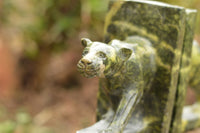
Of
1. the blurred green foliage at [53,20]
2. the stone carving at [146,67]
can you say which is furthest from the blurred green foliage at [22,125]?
the stone carving at [146,67]

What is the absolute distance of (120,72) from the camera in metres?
0.66

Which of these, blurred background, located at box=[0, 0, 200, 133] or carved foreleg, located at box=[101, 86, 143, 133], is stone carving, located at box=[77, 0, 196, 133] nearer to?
carved foreleg, located at box=[101, 86, 143, 133]

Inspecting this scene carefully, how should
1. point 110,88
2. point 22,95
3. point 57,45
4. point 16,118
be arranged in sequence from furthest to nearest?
1. point 22,95
2. point 57,45
3. point 16,118
4. point 110,88

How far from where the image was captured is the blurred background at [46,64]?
5.82ft

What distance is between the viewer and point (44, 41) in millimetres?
1972

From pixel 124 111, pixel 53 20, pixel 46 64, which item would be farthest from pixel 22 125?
pixel 124 111

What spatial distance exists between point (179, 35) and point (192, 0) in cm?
91

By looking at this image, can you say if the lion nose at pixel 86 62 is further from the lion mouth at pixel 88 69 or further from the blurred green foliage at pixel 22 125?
the blurred green foliage at pixel 22 125

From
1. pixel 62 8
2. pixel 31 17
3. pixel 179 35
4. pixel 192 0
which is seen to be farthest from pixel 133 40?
pixel 31 17

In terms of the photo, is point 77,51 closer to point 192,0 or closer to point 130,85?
point 192,0

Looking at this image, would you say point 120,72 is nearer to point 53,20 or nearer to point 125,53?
point 125,53

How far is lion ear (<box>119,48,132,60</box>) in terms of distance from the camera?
0.62 meters

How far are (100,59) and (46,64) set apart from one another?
1.52 metres

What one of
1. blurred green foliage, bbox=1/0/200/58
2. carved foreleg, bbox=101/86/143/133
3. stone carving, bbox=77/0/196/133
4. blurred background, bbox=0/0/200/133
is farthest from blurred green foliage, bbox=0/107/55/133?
carved foreleg, bbox=101/86/143/133
